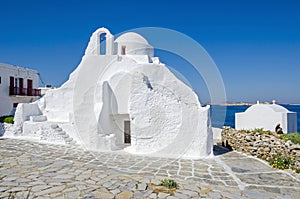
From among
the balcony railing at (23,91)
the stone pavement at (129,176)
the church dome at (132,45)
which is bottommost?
the stone pavement at (129,176)

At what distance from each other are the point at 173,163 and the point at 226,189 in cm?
305

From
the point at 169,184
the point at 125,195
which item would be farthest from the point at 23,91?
the point at 169,184

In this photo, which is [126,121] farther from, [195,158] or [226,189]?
[226,189]

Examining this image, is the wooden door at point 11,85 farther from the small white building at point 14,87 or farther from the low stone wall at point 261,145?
the low stone wall at point 261,145

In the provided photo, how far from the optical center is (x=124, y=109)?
12867mm

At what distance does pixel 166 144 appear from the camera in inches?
428

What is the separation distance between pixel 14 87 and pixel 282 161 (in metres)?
21.8

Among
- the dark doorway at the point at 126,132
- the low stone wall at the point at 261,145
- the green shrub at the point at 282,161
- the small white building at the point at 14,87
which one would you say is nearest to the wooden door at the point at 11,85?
the small white building at the point at 14,87

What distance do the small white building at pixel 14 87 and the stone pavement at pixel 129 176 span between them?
12.1 meters

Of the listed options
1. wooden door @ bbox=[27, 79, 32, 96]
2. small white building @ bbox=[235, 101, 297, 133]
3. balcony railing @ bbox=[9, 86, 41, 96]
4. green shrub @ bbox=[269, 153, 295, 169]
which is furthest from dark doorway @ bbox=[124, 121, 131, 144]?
wooden door @ bbox=[27, 79, 32, 96]

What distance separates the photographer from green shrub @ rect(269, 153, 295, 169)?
336 inches

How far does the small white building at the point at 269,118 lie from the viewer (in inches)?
554

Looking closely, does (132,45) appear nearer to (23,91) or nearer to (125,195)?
(125,195)

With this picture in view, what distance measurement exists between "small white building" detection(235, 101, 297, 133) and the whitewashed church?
6.05 m
